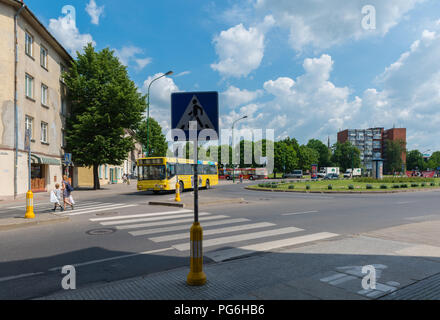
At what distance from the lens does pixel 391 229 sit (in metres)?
8.43

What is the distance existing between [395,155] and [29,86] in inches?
5136

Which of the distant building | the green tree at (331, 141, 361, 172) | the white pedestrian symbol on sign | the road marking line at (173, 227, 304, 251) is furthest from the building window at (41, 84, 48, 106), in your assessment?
the distant building

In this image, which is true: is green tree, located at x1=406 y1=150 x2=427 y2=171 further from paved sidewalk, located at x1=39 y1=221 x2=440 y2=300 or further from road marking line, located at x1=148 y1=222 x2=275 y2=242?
paved sidewalk, located at x1=39 y1=221 x2=440 y2=300

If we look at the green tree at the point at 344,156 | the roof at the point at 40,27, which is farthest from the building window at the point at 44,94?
the green tree at the point at 344,156

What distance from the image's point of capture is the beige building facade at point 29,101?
19.9 m

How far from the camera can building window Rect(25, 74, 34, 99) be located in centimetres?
2248

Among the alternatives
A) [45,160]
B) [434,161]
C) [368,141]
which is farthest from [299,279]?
[434,161]

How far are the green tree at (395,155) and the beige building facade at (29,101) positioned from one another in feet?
410

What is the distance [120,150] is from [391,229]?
2498 centimetres

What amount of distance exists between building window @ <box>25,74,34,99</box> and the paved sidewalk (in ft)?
74.3

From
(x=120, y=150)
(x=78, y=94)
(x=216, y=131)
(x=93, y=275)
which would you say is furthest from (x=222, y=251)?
(x=78, y=94)
